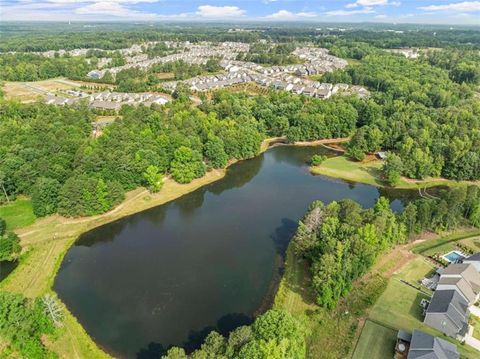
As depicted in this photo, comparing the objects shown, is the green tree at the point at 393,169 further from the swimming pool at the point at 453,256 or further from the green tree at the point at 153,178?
the green tree at the point at 153,178

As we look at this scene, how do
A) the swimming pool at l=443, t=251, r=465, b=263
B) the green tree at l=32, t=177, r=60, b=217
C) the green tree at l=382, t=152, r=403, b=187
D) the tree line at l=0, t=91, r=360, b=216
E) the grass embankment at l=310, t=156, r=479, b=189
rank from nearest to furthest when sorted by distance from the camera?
the swimming pool at l=443, t=251, r=465, b=263, the green tree at l=32, t=177, r=60, b=217, the tree line at l=0, t=91, r=360, b=216, the green tree at l=382, t=152, r=403, b=187, the grass embankment at l=310, t=156, r=479, b=189

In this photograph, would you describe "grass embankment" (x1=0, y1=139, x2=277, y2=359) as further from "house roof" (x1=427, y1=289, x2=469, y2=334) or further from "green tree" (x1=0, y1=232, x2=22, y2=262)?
"house roof" (x1=427, y1=289, x2=469, y2=334)

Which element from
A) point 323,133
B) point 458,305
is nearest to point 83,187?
point 458,305

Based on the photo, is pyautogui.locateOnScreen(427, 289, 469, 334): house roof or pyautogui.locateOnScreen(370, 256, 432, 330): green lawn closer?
pyautogui.locateOnScreen(427, 289, 469, 334): house roof

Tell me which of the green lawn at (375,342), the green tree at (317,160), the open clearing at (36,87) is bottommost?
the green lawn at (375,342)

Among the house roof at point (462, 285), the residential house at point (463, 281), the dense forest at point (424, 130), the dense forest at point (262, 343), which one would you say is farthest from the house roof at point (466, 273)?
the dense forest at point (424, 130)

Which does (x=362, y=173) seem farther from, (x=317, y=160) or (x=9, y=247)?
(x=9, y=247)

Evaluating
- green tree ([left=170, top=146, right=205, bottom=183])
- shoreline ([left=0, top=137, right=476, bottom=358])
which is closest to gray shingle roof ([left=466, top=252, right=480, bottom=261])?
shoreline ([left=0, top=137, right=476, bottom=358])
